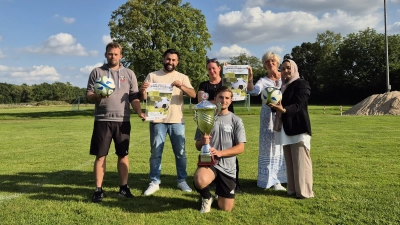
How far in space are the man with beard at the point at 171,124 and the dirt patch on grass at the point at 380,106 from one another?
84.6 feet

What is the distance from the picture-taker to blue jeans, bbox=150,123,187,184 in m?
5.43

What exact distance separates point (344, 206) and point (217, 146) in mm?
1901

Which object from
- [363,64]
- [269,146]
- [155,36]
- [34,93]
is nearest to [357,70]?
[363,64]

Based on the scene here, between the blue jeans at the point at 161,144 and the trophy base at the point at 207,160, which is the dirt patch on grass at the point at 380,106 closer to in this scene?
the blue jeans at the point at 161,144

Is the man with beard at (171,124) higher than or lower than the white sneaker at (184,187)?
Answer: higher

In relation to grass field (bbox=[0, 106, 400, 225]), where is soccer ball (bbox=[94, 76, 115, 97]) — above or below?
above

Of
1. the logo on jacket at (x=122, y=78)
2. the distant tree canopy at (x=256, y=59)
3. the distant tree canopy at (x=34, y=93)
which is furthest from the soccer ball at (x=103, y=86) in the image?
the distant tree canopy at (x=34, y=93)

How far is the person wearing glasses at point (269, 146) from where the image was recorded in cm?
535

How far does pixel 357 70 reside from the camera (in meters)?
60.3

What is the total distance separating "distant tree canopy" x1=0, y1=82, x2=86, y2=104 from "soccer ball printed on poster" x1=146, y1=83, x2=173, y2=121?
108m

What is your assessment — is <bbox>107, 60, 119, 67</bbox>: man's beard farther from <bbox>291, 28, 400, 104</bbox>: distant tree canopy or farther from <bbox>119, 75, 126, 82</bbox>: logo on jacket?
<bbox>291, 28, 400, 104</bbox>: distant tree canopy

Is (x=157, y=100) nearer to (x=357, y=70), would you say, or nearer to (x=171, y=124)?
(x=171, y=124)

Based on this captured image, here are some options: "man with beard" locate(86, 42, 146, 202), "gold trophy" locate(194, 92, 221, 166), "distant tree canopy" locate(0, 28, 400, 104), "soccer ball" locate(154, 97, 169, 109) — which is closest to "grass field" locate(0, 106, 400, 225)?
"man with beard" locate(86, 42, 146, 202)

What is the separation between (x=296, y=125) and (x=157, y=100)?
214cm
